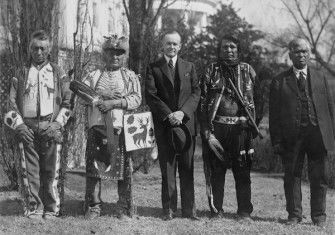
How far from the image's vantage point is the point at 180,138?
6355 millimetres

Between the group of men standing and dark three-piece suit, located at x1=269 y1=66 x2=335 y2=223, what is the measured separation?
0.01 meters

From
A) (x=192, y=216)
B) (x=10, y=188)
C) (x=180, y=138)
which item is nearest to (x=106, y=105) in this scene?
(x=180, y=138)

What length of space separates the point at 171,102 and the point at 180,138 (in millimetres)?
436

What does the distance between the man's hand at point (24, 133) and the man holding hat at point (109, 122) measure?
68cm

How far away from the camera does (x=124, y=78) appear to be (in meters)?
6.35

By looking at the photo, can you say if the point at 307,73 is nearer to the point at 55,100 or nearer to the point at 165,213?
the point at 165,213

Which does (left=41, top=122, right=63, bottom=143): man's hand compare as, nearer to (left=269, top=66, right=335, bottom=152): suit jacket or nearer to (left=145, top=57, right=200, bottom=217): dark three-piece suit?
(left=145, top=57, right=200, bottom=217): dark three-piece suit

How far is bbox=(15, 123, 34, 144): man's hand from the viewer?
6059 millimetres

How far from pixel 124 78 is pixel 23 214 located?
203 cm

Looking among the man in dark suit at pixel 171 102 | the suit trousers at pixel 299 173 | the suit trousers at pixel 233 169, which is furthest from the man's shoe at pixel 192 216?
the suit trousers at pixel 299 173

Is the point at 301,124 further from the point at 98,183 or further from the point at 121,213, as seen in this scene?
the point at 98,183

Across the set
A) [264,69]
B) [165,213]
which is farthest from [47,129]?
[264,69]

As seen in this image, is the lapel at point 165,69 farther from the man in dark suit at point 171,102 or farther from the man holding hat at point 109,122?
the man holding hat at point 109,122

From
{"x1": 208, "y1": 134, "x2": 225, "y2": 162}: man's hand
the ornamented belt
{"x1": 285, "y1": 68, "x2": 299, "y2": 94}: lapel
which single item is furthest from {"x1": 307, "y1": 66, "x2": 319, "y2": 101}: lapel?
{"x1": 208, "y1": 134, "x2": 225, "y2": 162}: man's hand
